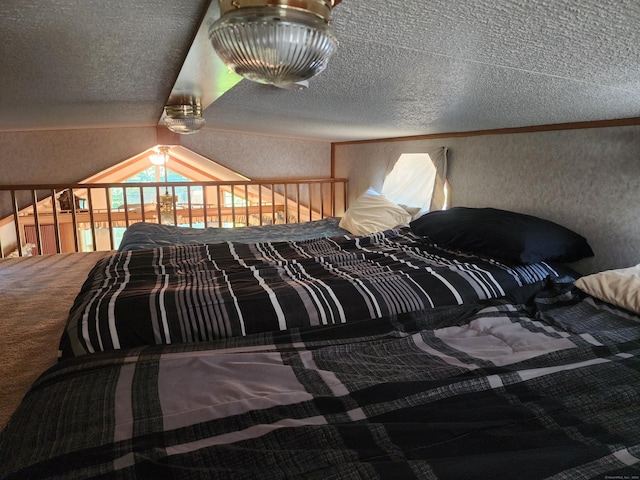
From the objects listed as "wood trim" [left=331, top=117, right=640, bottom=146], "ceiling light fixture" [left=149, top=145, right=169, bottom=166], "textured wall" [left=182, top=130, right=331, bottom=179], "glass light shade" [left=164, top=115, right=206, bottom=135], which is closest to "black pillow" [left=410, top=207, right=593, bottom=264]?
"wood trim" [left=331, top=117, right=640, bottom=146]

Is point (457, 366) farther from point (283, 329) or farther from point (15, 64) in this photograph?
point (15, 64)

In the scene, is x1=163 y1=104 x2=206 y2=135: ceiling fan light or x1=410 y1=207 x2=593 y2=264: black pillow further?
Answer: x1=163 y1=104 x2=206 y2=135: ceiling fan light

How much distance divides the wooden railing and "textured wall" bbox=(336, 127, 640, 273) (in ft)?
6.68

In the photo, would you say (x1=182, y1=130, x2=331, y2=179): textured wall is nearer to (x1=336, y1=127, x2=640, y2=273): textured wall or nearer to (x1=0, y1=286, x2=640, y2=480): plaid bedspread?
(x1=336, y1=127, x2=640, y2=273): textured wall

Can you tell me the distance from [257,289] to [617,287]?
1398mm

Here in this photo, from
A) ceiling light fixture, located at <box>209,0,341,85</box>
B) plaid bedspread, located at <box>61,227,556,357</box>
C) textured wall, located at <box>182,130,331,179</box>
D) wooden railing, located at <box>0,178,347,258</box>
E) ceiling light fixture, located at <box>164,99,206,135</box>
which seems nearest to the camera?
ceiling light fixture, located at <box>209,0,341,85</box>

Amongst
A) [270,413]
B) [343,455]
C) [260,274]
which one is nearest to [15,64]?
[260,274]

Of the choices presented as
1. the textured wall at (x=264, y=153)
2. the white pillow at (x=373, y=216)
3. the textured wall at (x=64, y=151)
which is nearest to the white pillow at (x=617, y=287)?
the white pillow at (x=373, y=216)

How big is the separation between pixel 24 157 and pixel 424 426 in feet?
15.6

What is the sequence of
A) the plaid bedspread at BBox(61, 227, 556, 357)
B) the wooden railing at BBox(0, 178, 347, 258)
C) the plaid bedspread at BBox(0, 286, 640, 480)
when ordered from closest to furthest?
the plaid bedspread at BBox(0, 286, 640, 480)
the plaid bedspread at BBox(61, 227, 556, 357)
the wooden railing at BBox(0, 178, 347, 258)

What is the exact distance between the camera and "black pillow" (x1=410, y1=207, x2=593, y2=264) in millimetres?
1947

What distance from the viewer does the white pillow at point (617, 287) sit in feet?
4.94

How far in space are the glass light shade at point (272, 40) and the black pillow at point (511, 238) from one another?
1531 millimetres

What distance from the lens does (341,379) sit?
44.6 inches
